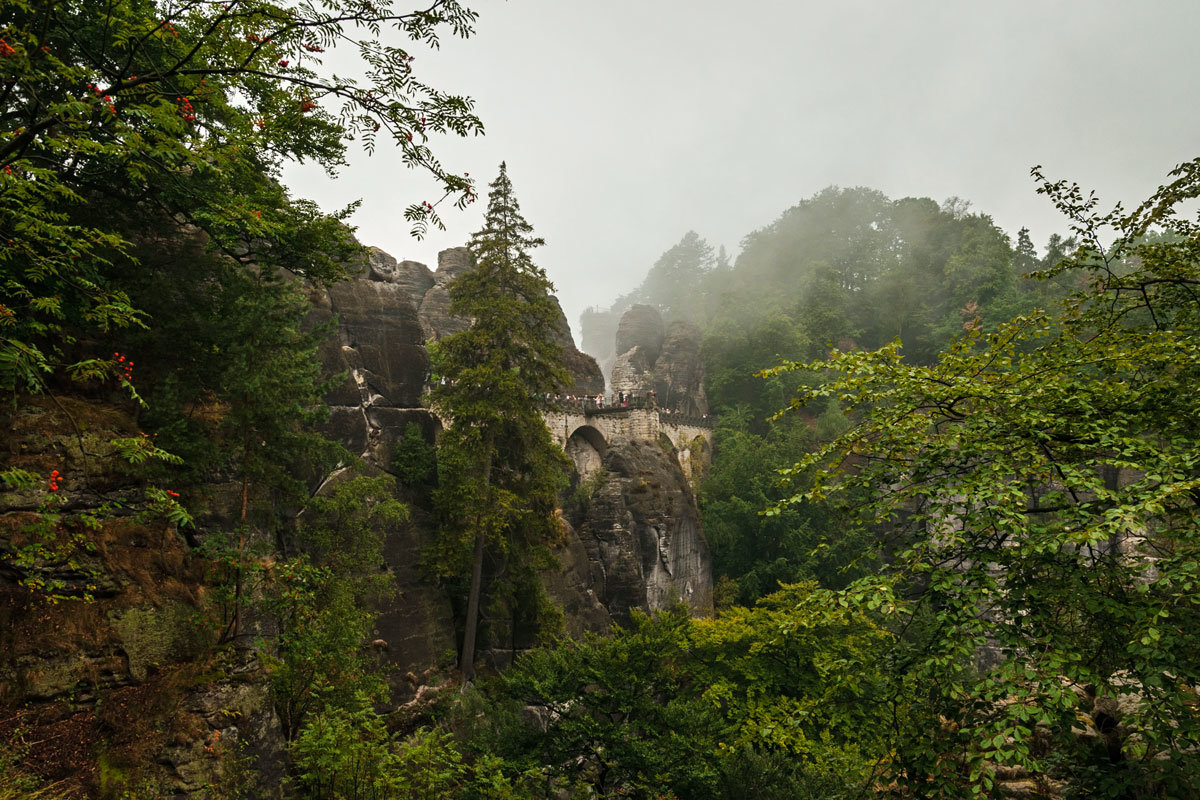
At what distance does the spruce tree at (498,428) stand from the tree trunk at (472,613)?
0.02 m

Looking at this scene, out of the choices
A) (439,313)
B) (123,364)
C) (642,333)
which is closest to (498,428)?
(123,364)

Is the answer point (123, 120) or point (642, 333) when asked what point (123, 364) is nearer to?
point (123, 120)

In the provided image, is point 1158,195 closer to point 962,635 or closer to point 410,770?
point 962,635

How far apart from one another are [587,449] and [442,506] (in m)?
17.2

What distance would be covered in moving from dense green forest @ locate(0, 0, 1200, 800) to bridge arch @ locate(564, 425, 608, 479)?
46.6ft

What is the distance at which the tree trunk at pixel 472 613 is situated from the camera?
46.6 feet

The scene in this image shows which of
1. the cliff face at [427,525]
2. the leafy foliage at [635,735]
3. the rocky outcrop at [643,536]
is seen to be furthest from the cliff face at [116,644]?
the rocky outcrop at [643,536]

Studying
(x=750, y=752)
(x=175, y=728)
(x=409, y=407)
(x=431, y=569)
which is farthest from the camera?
(x=409, y=407)

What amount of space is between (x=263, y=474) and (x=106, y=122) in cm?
588

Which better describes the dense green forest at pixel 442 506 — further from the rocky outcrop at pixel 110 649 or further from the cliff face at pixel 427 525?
the cliff face at pixel 427 525

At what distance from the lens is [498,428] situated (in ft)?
51.1

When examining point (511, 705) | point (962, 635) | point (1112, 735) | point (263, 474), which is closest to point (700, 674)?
point (511, 705)

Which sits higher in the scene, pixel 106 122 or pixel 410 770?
pixel 106 122

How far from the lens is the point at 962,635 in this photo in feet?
12.9
